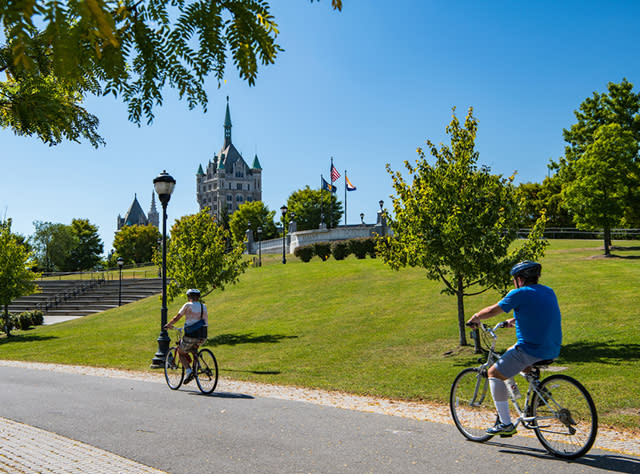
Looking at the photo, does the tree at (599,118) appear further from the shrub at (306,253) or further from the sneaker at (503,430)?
the sneaker at (503,430)

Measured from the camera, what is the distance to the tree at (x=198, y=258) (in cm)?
2283

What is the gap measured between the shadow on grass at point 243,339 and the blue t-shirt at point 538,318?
47.7 feet

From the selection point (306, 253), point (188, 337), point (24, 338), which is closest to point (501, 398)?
point (188, 337)

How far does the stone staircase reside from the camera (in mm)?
44225

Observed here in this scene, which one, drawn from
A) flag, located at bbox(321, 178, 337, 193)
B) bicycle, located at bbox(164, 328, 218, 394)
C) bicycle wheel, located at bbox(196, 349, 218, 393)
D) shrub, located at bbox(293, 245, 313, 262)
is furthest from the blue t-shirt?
flag, located at bbox(321, 178, 337, 193)

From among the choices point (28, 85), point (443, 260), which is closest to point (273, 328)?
point (443, 260)

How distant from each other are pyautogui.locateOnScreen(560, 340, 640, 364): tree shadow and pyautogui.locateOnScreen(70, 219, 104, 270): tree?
105 metres

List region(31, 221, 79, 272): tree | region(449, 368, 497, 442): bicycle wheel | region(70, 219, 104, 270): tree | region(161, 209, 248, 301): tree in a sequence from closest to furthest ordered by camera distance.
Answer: region(449, 368, 497, 442): bicycle wheel
region(161, 209, 248, 301): tree
region(31, 221, 79, 272): tree
region(70, 219, 104, 270): tree

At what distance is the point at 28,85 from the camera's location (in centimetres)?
420

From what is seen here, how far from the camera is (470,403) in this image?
6609mm

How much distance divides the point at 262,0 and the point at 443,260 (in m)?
12.5

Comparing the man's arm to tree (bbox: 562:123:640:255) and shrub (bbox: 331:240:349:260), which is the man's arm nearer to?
tree (bbox: 562:123:640:255)

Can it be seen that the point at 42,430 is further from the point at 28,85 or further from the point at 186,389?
the point at 28,85

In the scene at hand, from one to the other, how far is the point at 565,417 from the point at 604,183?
31.2 m
